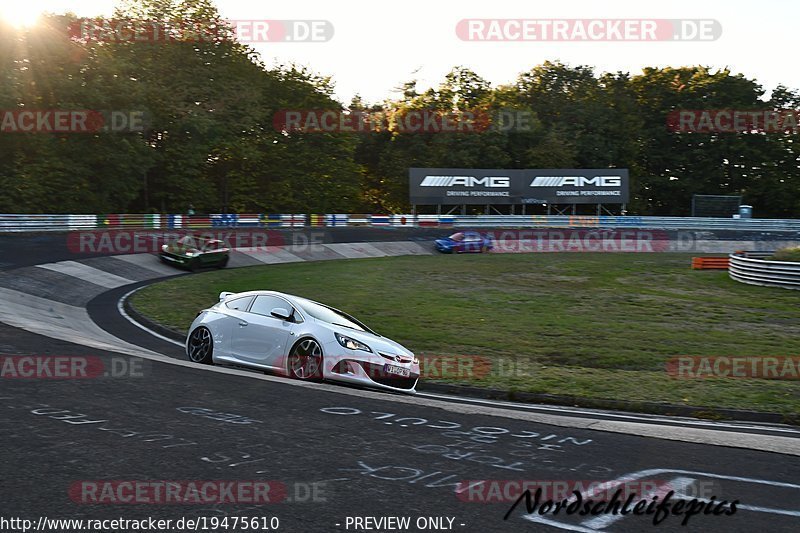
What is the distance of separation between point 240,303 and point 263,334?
1.03 meters

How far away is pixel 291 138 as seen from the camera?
69062mm

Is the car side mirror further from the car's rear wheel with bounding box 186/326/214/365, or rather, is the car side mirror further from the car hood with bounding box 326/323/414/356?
the car's rear wheel with bounding box 186/326/214/365

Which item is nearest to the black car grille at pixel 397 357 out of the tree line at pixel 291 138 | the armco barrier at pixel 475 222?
the armco barrier at pixel 475 222

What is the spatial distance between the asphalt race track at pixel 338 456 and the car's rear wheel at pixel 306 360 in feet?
3.95

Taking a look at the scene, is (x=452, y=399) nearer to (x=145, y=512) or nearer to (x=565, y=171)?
(x=145, y=512)

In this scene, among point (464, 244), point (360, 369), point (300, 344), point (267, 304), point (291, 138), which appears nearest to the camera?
point (360, 369)

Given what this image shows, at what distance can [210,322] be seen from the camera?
42.6 ft

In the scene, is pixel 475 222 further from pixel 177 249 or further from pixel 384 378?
pixel 384 378

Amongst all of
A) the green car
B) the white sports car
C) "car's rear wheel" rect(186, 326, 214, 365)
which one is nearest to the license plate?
the white sports car

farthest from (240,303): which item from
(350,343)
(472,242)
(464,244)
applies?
(472,242)

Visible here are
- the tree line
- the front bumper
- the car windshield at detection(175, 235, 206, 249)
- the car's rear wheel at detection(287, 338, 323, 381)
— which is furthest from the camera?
the tree line

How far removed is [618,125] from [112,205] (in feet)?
166

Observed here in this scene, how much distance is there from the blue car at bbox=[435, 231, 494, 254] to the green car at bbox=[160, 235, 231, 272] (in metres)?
15.3

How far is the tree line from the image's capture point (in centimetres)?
4919
